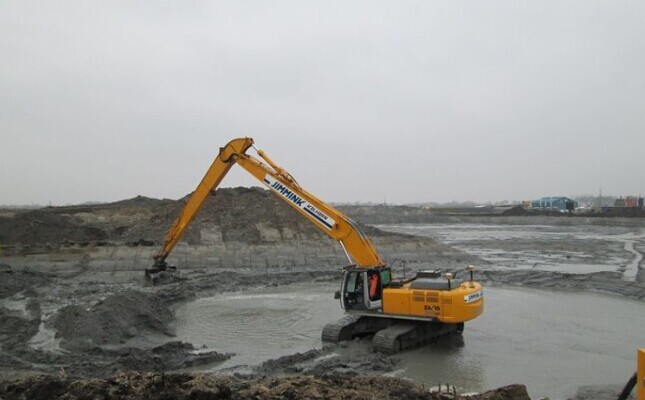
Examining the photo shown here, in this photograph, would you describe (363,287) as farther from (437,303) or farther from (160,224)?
(160,224)

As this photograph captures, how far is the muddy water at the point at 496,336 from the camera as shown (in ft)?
30.1

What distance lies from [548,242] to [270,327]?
29.2 meters

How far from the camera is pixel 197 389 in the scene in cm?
546

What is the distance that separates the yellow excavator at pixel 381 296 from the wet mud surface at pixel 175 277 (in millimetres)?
592

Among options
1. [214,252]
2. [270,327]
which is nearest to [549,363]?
[270,327]

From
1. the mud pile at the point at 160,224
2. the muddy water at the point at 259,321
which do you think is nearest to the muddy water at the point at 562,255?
the mud pile at the point at 160,224

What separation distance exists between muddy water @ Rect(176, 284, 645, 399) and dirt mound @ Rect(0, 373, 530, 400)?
8.25 feet

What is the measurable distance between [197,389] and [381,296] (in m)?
6.10

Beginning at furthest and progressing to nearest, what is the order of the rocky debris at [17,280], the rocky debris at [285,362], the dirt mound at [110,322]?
the rocky debris at [17,280] < the dirt mound at [110,322] < the rocky debris at [285,362]

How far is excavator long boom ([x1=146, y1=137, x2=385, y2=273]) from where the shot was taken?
11.5 metres

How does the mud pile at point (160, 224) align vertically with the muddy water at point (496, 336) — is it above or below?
above

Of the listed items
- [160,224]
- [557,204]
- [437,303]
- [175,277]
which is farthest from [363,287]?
[557,204]

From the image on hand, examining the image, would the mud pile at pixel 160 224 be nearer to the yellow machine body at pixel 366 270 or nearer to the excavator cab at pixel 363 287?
the yellow machine body at pixel 366 270

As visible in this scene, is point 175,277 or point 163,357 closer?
point 163,357
